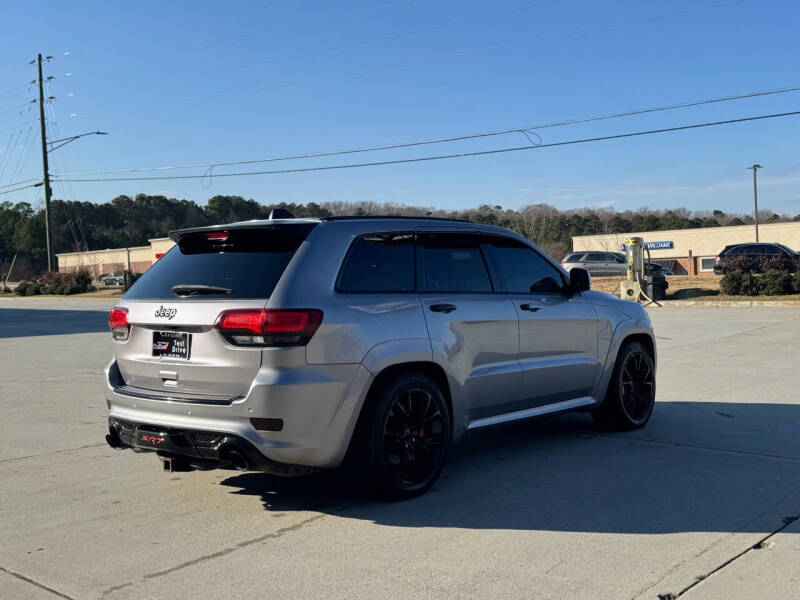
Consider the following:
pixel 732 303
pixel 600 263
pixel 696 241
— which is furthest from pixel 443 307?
pixel 696 241

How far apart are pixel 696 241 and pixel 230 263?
77.0m

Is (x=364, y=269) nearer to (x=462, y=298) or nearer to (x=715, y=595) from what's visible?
(x=462, y=298)

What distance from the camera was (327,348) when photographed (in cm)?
488

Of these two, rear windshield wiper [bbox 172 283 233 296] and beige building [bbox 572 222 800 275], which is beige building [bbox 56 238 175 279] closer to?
beige building [bbox 572 222 800 275]

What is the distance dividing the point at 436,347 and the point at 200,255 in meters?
1.68

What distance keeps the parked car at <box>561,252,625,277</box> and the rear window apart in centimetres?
3970

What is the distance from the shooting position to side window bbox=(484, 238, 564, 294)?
648 centimetres

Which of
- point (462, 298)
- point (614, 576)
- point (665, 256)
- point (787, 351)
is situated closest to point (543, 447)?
point (462, 298)

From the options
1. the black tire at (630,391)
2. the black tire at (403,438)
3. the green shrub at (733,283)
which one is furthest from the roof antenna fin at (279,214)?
the green shrub at (733,283)

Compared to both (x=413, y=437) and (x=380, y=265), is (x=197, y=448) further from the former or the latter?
(x=380, y=265)

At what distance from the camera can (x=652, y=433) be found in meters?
7.43

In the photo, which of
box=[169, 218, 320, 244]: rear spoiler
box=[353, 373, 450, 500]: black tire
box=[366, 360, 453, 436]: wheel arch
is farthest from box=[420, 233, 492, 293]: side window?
box=[169, 218, 320, 244]: rear spoiler

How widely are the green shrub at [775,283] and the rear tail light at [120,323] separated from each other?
85.0 ft

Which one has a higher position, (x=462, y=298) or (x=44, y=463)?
(x=462, y=298)
